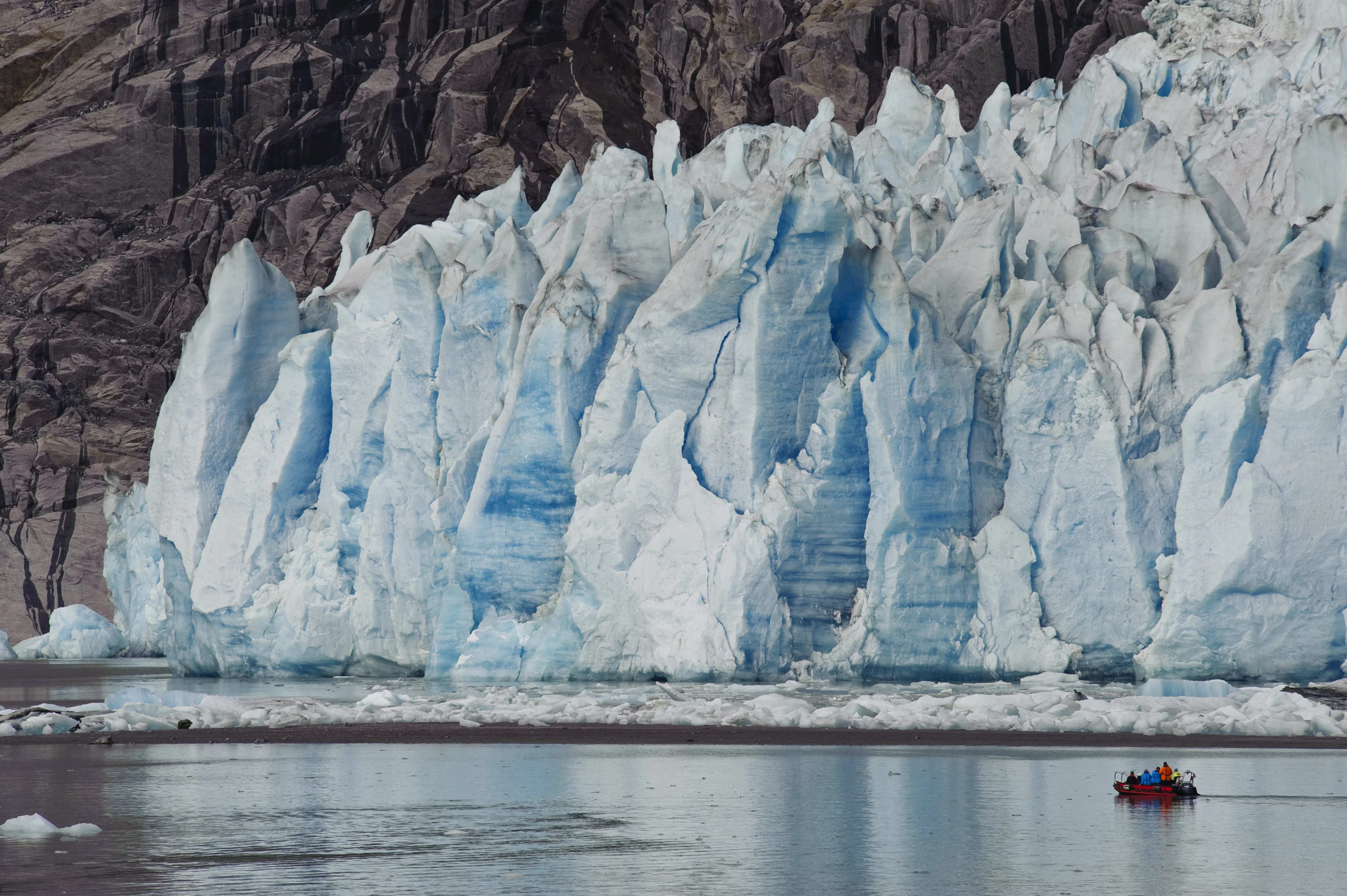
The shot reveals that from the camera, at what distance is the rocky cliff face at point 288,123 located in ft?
178

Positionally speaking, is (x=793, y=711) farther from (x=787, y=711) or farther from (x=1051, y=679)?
(x=1051, y=679)

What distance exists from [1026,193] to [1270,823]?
2034cm

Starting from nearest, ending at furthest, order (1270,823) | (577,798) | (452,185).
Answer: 1. (1270,823)
2. (577,798)
3. (452,185)

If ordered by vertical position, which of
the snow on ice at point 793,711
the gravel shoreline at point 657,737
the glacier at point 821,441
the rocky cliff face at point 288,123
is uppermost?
the rocky cliff face at point 288,123

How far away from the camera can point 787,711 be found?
22531mm

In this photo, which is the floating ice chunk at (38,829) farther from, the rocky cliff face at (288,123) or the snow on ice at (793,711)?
the rocky cliff face at (288,123)

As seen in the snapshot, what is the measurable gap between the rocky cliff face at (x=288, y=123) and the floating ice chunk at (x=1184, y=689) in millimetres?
31121

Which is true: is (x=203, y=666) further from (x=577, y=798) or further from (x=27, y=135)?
(x=27, y=135)

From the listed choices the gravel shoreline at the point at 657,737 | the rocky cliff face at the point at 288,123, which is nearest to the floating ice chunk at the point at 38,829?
the gravel shoreline at the point at 657,737

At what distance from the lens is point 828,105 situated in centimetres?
3912

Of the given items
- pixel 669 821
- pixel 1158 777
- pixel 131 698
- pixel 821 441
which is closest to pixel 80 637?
pixel 131 698

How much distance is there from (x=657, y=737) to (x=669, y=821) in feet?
23.0

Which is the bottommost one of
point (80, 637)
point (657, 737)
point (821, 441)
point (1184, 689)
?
point (657, 737)

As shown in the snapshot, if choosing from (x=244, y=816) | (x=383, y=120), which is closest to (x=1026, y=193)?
(x=244, y=816)
